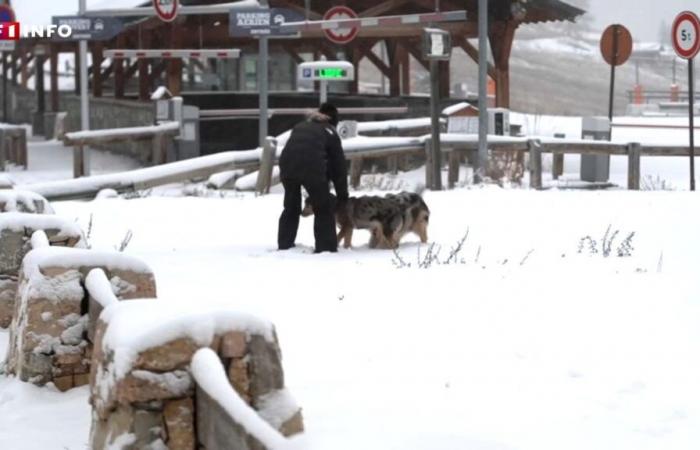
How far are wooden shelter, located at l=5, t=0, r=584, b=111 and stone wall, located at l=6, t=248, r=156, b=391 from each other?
62.5ft

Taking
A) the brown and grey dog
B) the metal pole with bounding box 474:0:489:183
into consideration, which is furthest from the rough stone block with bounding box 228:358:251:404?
the metal pole with bounding box 474:0:489:183

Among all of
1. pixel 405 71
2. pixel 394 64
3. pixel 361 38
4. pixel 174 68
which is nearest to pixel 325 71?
pixel 174 68

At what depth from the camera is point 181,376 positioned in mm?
5395

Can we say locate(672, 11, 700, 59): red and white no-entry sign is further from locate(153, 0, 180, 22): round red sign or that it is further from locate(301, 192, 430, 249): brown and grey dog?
locate(153, 0, 180, 22): round red sign

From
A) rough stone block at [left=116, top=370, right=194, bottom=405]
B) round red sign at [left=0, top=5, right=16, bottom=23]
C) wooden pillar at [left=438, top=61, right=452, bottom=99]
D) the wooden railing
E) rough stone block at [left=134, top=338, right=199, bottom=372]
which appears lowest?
the wooden railing

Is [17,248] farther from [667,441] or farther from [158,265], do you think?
[667,441]

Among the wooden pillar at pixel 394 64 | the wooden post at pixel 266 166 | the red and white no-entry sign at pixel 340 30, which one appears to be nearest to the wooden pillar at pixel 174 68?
the red and white no-entry sign at pixel 340 30

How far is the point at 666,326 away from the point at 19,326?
3.59 metres

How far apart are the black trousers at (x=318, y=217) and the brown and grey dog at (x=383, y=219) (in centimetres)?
18

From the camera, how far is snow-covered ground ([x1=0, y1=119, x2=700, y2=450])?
6.26 metres

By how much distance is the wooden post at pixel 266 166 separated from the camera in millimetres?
18562

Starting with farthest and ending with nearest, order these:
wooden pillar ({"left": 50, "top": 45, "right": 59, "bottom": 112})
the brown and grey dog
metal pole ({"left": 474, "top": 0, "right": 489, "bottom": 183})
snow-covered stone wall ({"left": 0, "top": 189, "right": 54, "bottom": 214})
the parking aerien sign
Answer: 1. wooden pillar ({"left": 50, "top": 45, "right": 59, "bottom": 112})
2. the parking aerien sign
3. metal pole ({"left": 474, "top": 0, "right": 489, "bottom": 183})
4. the brown and grey dog
5. snow-covered stone wall ({"left": 0, "top": 189, "right": 54, "bottom": 214})

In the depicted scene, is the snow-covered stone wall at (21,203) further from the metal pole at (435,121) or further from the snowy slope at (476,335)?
the metal pole at (435,121)

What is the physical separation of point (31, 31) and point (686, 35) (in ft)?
68.0
